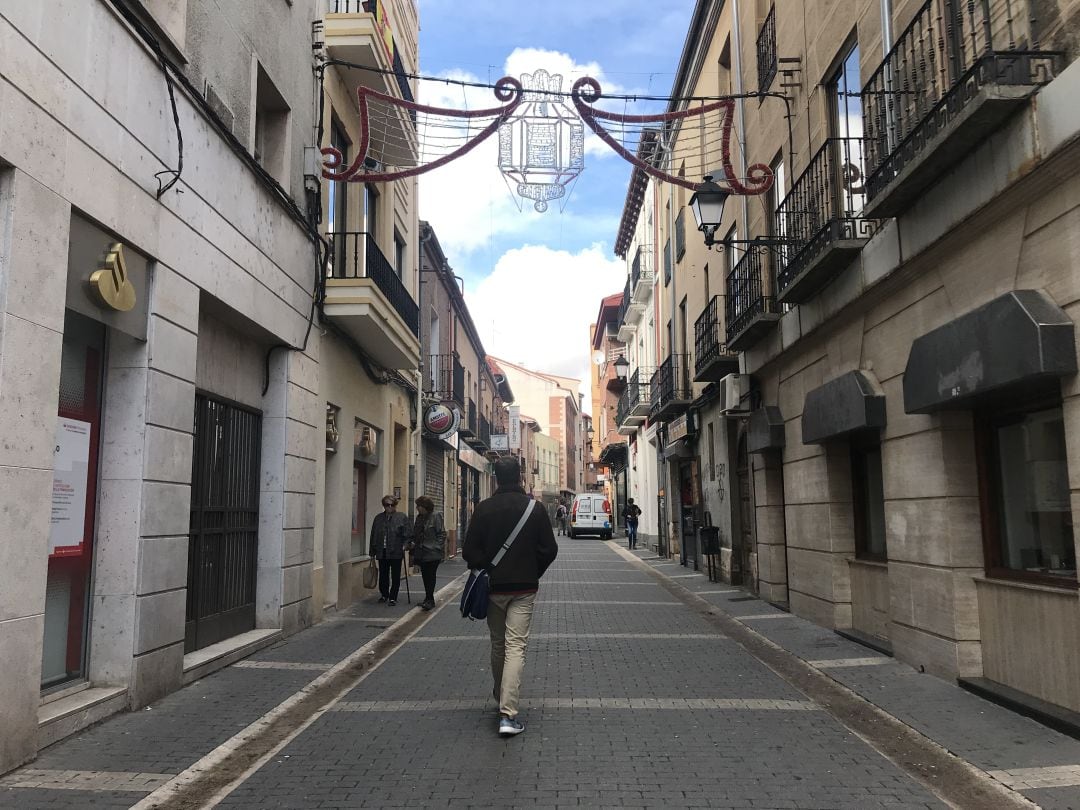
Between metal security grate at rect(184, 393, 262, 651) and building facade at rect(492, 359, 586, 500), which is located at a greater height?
building facade at rect(492, 359, 586, 500)

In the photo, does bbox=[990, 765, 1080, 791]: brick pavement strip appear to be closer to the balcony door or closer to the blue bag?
the blue bag

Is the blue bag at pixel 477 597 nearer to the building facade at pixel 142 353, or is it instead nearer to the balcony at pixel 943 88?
the building facade at pixel 142 353

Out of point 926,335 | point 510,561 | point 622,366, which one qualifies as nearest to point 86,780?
point 510,561

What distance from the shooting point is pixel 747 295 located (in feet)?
43.1

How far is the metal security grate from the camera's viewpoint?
7898 millimetres

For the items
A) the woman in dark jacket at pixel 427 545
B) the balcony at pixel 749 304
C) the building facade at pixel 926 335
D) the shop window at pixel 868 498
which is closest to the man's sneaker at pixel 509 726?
the building facade at pixel 926 335

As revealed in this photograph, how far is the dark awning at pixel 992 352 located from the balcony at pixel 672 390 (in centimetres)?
1276

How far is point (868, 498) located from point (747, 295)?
14.7 ft

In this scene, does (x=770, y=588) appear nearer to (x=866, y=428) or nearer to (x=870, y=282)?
(x=866, y=428)

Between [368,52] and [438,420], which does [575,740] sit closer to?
[368,52]

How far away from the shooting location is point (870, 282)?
27.2 ft

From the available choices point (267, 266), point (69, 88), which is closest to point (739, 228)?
point (267, 266)

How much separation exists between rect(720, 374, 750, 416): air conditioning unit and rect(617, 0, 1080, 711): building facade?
0.75 meters

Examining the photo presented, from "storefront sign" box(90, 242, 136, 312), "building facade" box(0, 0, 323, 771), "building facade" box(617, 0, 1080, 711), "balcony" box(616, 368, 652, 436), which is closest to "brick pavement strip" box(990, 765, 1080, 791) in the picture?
"building facade" box(617, 0, 1080, 711)
